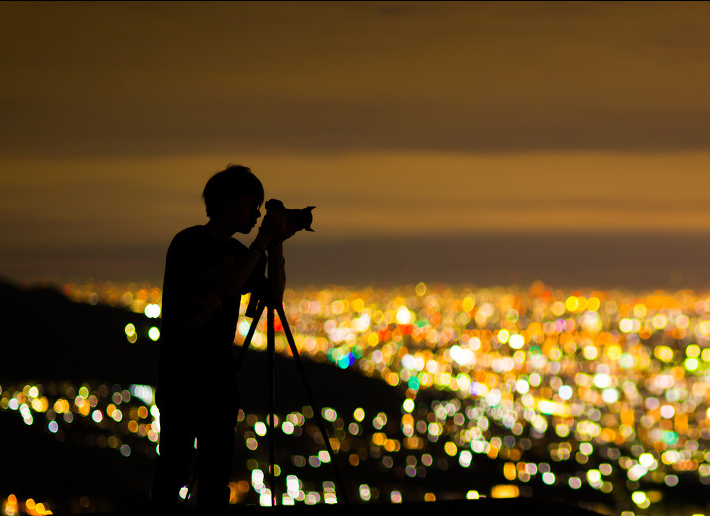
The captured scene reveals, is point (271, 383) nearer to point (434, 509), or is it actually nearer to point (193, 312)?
point (193, 312)

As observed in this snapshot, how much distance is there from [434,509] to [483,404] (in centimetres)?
6572

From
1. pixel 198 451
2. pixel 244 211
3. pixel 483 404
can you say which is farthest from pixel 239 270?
pixel 483 404

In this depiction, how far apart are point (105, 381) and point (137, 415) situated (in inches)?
232

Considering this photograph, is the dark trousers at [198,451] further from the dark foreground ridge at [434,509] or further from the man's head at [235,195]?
the dark foreground ridge at [434,509]

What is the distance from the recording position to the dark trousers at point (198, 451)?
3605mm

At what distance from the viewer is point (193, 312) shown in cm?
356

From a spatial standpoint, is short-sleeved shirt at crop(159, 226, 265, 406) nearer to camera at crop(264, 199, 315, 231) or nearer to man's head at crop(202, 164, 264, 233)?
man's head at crop(202, 164, 264, 233)

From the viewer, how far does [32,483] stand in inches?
740

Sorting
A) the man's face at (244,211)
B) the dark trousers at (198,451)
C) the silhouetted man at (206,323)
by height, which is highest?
the man's face at (244,211)

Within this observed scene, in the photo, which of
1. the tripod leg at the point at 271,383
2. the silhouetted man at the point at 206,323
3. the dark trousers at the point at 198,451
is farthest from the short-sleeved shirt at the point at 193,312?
the tripod leg at the point at 271,383

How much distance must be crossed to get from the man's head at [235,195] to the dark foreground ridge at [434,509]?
2226 millimetres

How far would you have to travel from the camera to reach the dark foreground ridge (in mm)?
5277

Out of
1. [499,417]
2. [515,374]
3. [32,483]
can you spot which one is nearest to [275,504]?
[32,483]

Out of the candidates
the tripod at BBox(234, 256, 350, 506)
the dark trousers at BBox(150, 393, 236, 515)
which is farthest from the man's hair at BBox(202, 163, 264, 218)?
the dark trousers at BBox(150, 393, 236, 515)
